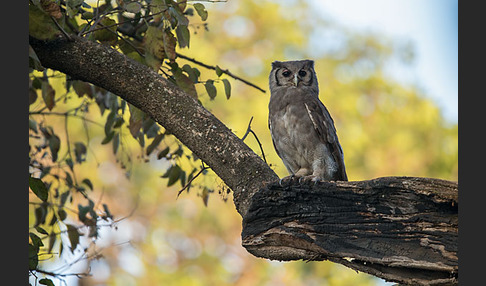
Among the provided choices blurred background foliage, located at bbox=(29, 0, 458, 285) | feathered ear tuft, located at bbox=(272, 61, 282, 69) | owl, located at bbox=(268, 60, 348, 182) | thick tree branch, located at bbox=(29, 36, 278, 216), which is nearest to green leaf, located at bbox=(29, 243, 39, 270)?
thick tree branch, located at bbox=(29, 36, 278, 216)

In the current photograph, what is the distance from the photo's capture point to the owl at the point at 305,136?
3.91 metres

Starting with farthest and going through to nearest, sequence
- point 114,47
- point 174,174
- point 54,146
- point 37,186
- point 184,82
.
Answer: point 54,146, point 174,174, point 114,47, point 184,82, point 37,186

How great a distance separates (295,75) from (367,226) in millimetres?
2314

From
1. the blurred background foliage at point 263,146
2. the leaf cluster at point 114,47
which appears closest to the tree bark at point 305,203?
the leaf cluster at point 114,47

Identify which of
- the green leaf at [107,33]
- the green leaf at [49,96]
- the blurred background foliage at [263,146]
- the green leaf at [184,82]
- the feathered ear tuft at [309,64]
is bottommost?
the green leaf at [184,82]

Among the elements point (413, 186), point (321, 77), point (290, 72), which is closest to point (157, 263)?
point (321, 77)

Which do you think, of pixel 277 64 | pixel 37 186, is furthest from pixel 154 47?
pixel 277 64

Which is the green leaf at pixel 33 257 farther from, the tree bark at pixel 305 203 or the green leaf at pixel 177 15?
the green leaf at pixel 177 15

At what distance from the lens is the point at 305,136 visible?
12.9 ft

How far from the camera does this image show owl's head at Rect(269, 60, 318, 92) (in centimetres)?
444

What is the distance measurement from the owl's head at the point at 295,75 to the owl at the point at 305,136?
160 mm

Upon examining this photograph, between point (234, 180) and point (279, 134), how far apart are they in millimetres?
1388

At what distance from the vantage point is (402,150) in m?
11.7

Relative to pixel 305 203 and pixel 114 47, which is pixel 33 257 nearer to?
pixel 305 203
